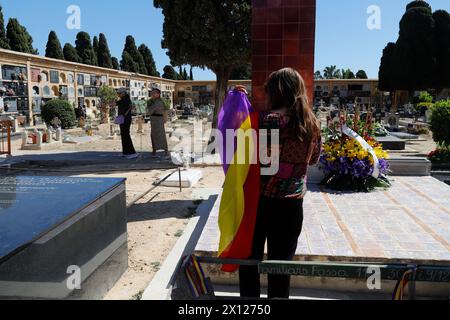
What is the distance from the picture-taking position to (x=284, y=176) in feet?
8.16

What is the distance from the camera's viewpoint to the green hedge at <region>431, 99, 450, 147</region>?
1016cm

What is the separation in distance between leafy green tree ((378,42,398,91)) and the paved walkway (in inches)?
1396

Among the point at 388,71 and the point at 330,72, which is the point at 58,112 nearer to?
the point at 388,71

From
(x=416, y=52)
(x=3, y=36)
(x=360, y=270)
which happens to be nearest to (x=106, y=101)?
(x=3, y=36)

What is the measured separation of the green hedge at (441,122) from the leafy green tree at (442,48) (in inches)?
1118

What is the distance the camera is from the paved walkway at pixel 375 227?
352 cm

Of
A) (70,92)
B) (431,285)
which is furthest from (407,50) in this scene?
(431,285)

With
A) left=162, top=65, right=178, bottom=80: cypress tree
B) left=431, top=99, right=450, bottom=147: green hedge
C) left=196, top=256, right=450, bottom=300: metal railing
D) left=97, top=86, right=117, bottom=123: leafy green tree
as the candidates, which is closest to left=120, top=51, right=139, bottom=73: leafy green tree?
left=162, top=65, right=178, bottom=80: cypress tree

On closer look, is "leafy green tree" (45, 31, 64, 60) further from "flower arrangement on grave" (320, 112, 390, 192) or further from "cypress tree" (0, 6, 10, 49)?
"flower arrangement on grave" (320, 112, 390, 192)

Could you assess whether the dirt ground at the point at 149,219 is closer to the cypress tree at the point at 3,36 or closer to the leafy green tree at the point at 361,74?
the cypress tree at the point at 3,36

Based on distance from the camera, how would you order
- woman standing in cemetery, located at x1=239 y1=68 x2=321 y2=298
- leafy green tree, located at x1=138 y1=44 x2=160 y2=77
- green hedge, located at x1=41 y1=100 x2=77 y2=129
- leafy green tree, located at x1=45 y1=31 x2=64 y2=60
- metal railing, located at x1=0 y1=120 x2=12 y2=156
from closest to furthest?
1. woman standing in cemetery, located at x1=239 y1=68 x2=321 y2=298
2. metal railing, located at x1=0 y1=120 x2=12 y2=156
3. green hedge, located at x1=41 y1=100 x2=77 y2=129
4. leafy green tree, located at x1=45 y1=31 x2=64 y2=60
5. leafy green tree, located at x1=138 y1=44 x2=160 y2=77

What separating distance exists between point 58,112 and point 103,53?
2646 cm
